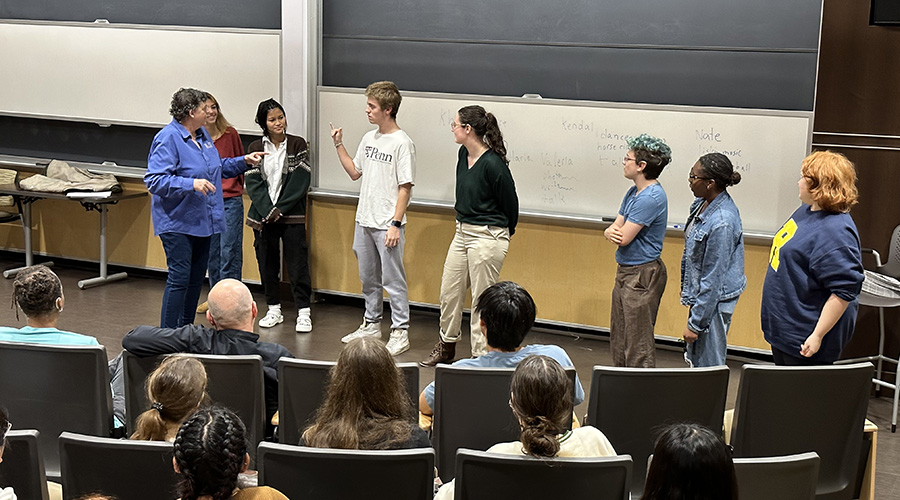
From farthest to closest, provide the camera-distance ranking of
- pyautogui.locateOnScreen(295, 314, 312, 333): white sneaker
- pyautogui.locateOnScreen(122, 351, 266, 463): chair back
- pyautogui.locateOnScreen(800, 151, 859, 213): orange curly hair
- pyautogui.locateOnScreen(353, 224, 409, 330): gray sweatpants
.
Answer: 1. pyautogui.locateOnScreen(295, 314, 312, 333): white sneaker
2. pyautogui.locateOnScreen(353, 224, 409, 330): gray sweatpants
3. pyautogui.locateOnScreen(800, 151, 859, 213): orange curly hair
4. pyautogui.locateOnScreen(122, 351, 266, 463): chair back

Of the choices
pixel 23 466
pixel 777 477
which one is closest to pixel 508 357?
pixel 777 477

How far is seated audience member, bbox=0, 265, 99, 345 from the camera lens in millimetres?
3697

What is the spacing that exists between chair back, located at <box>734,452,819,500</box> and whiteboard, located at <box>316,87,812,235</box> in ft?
11.9

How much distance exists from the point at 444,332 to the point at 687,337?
1798 mm

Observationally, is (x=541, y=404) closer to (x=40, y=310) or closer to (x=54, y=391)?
(x=54, y=391)

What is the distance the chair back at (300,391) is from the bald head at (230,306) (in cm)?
36

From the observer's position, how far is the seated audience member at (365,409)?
2736 millimetres

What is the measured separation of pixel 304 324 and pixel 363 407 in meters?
3.87

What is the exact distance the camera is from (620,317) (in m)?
4.90

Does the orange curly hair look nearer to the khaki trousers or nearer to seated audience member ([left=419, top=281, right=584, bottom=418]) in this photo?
seated audience member ([left=419, top=281, right=584, bottom=418])

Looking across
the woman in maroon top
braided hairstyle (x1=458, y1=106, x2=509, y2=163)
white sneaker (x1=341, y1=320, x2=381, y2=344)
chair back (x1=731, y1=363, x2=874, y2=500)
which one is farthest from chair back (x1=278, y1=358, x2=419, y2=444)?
the woman in maroon top

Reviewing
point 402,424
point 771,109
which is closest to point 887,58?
point 771,109

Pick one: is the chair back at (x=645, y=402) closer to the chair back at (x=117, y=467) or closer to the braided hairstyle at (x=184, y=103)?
the chair back at (x=117, y=467)

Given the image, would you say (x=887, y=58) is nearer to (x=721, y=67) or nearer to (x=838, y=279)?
(x=721, y=67)
